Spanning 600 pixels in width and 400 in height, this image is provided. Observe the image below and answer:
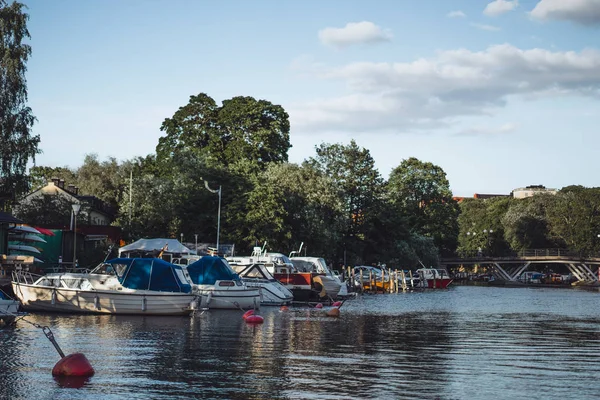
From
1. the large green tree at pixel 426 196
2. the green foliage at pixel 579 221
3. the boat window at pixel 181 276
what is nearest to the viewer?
the boat window at pixel 181 276

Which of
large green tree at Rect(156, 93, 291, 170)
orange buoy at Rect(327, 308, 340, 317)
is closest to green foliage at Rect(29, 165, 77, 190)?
large green tree at Rect(156, 93, 291, 170)

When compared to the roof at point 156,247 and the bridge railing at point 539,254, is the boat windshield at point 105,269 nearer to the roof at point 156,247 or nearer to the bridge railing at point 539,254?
the roof at point 156,247

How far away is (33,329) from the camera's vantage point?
3491 centimetres

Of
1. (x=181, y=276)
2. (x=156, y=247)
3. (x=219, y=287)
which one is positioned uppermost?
(x=156, y=247)

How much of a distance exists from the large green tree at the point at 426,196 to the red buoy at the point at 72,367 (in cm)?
11109

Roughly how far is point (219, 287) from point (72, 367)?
1096 inches

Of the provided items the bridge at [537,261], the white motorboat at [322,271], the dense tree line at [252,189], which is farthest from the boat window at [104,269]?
the bridge at [537,261]

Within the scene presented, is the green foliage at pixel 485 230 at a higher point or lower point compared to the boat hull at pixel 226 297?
higher

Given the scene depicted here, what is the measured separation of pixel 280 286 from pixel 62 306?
56.4 feet

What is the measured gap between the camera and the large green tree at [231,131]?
97.2m

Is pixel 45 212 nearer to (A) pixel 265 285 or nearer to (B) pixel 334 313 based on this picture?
(A) pixel 265 285

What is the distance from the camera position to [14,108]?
54281mm

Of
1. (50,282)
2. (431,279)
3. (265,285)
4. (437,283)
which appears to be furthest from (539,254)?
(50,282)

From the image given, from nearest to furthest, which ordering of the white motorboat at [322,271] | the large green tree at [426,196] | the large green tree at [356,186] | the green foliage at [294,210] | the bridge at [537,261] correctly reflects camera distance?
1. the white motorboat at [322,271]
2. the green foliage at [294,210]
3. the large green tree at [356,186]
4. the large green tree at [426,196]
5. the bridge at [537,261]
